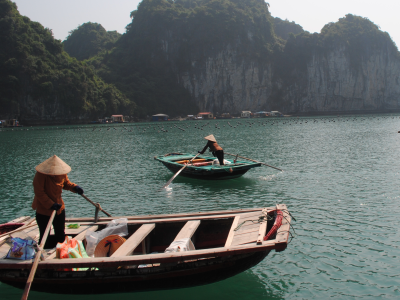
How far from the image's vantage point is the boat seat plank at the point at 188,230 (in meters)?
6.47

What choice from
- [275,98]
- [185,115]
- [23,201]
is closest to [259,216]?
[23,201]

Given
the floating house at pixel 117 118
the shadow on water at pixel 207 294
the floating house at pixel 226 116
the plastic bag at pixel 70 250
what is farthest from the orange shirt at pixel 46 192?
the floating house at pixel 226 116

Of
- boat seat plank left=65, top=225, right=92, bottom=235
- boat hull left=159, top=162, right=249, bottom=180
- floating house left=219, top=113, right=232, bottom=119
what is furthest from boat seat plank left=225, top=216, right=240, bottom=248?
floating house left=219, top=113, right=232, bottom=119

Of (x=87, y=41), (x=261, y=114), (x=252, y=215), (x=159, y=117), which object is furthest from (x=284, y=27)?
(x=252, y=215)

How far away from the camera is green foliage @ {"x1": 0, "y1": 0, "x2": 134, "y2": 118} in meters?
83.9

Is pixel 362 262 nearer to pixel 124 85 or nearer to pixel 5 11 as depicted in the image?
pixel 5 11

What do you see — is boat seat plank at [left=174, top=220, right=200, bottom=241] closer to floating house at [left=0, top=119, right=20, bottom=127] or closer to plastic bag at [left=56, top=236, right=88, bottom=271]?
plastic bag at [left=56, top=236, right=88, bottom=271]

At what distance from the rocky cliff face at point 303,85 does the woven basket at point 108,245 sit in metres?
132

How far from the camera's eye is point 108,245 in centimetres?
652

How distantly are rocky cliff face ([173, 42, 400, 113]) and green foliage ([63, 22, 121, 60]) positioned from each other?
39.2 meters

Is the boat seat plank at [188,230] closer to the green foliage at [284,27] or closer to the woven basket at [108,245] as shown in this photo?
the woven basket at [108,245]

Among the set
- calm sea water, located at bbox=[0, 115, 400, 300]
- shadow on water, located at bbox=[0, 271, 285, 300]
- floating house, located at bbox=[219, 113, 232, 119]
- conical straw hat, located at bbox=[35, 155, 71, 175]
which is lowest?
shadow on water, located at bbox=[0, 271, 285, 300]

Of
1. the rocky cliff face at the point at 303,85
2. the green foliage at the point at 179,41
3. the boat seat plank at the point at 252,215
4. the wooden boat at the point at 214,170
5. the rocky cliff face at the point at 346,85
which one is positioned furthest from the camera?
the rocky cliff face at the point at 346,85

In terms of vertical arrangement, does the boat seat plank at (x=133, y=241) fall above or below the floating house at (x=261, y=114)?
below
